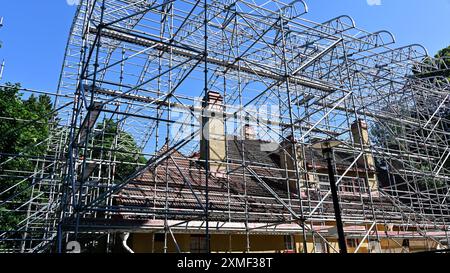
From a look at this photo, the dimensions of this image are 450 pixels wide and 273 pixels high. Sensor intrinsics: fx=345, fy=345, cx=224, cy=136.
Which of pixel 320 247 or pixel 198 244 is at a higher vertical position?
pixel 198 244

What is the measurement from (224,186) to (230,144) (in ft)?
11.5

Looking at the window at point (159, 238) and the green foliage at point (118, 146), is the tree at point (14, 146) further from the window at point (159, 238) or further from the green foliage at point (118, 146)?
the window at point (159, 238)

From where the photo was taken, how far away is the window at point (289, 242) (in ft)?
42.5

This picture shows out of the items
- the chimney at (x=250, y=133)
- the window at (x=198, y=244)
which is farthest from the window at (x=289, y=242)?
the chimney at (x=250, y=133)

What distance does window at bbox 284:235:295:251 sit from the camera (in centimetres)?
1294

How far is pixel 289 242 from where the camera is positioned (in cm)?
1305

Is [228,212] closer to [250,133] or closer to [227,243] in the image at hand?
[227,243]

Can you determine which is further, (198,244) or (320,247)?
(320,247)

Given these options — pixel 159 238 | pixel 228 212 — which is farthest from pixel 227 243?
pixel 159 238

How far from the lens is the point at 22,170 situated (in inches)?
565

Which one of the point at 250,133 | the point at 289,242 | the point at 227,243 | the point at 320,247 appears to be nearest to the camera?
the point at 227,243

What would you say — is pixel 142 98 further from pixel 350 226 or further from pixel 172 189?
pixel 350 226

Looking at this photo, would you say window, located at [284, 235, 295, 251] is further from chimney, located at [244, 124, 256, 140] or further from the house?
chimney, located at [244, 124, 256, 140]

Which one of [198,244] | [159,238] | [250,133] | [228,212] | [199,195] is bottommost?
[198,244]
